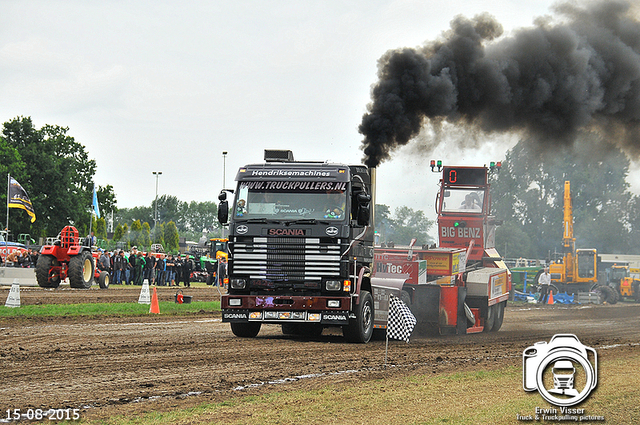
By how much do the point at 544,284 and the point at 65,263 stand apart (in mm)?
25363

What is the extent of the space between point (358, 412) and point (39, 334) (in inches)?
360

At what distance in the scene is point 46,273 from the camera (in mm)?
28875

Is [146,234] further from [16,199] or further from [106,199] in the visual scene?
[16,199]

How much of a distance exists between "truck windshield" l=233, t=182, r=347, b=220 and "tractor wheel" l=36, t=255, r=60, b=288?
55.7ft

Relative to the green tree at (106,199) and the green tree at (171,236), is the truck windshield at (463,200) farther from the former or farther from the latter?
the green tree at (171,236)

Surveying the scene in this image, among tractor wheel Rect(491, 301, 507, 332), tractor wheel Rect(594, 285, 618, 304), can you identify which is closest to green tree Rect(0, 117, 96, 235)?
tractor wheel Rect(594, 285, 618, 304)

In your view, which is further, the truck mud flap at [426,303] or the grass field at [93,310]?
the grass field at [93,310]

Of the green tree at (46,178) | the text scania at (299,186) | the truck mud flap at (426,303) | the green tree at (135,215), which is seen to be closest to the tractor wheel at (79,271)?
the truck mud flap at (426,303)

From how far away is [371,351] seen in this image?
1359cm

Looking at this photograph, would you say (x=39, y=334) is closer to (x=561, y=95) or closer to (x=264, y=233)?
(x=264, y=233)

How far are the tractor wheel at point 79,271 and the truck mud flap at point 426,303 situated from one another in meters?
15.8

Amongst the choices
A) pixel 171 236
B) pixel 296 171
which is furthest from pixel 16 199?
pixel 171 236

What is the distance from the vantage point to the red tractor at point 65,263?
28.7 metres

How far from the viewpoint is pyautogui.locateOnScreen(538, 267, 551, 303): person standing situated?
4088cm
